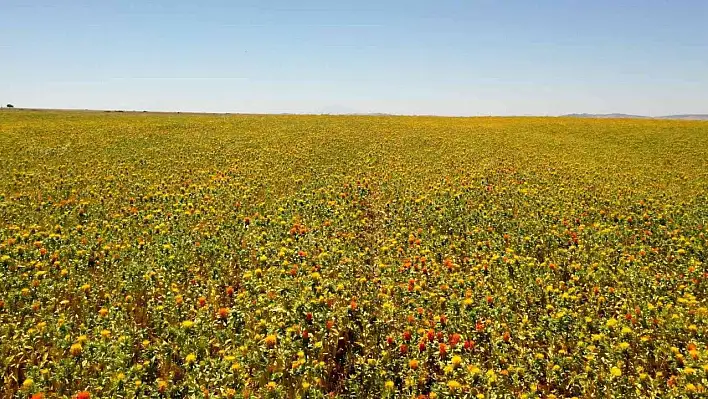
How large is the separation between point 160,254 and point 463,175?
10.6 m

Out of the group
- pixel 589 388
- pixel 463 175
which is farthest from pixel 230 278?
pixel 463 175

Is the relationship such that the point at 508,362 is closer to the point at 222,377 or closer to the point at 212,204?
the point at 222,377

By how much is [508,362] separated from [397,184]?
29.3 feet

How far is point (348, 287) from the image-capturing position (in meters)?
6.16

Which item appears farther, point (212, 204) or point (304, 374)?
point (212, 204)

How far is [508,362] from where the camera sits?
483cm

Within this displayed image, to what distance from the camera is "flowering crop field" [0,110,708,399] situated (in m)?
4.44

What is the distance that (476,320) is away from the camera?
545cm

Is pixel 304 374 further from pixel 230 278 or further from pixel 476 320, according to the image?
pixel 230 278

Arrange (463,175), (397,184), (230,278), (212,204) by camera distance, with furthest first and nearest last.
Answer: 1. (463,175)
2. (397,184)
3. (212,204)
4. (230,278)

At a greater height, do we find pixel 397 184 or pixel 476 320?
pixel 397 184

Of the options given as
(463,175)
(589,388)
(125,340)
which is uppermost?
(463,175)

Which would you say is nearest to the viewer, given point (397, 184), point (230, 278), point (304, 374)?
point (304, 374)

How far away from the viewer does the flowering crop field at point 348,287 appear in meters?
4.44
